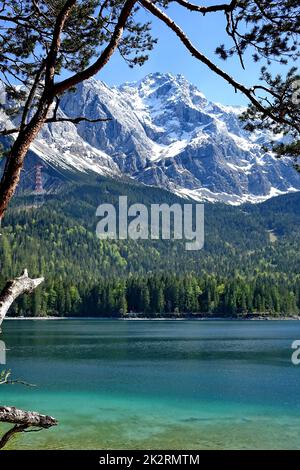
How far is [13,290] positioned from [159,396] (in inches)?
1397

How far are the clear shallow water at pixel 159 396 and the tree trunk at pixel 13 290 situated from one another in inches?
831

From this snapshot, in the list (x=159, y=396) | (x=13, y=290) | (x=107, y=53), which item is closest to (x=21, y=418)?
(x=13, y=290)

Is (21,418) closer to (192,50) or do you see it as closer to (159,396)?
(192,50)

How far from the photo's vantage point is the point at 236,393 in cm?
4222

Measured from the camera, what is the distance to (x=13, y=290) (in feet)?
23.0

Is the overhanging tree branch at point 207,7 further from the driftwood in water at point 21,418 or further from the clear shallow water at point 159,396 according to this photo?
the clear shallow water at point 159,396

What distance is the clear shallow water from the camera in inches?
1118

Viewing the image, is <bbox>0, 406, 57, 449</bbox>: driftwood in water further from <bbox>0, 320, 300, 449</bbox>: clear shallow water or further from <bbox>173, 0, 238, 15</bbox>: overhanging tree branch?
<bbox>0, 320, 300, 449</bbox>: clear shallow water

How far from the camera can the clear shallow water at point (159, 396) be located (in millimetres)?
28406

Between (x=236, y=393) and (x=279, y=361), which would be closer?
(x=236, y=393)
